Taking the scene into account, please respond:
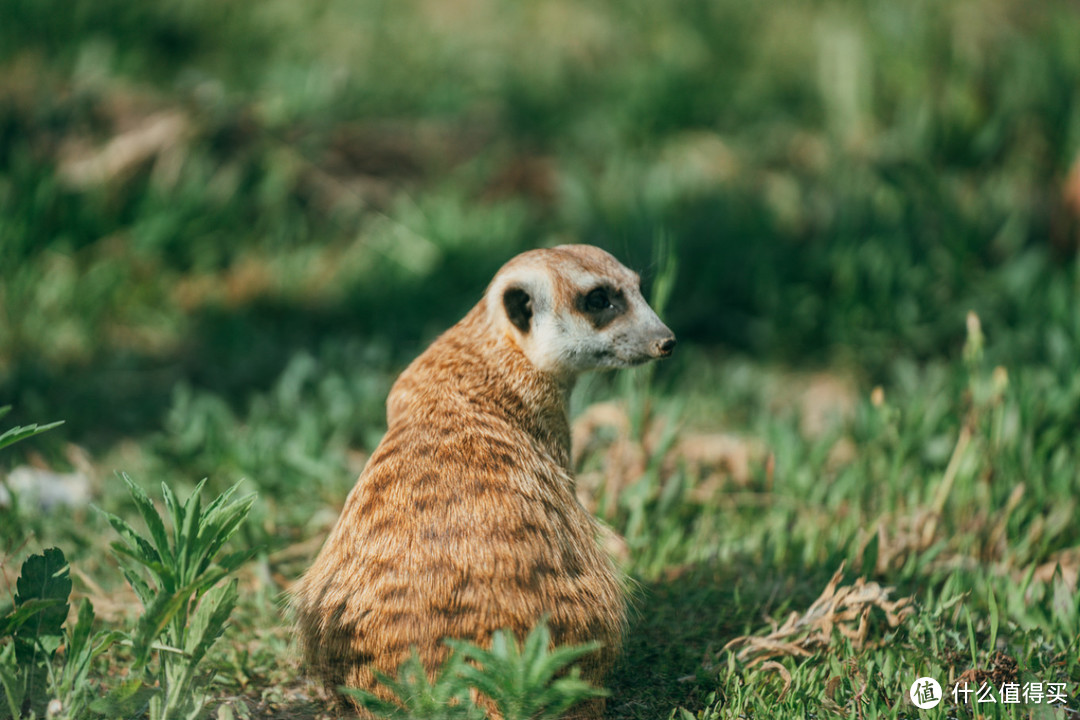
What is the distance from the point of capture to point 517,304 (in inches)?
107

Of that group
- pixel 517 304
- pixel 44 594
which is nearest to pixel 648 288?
pixel 517 304

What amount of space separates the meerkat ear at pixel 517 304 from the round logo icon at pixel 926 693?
4.61 ft

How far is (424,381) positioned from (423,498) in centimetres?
50

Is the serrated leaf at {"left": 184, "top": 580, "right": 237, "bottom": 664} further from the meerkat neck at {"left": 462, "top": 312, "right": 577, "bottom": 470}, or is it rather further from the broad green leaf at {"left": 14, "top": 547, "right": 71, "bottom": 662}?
the meerkat neck at {"left": 462, "top": 312, "right": 577, "bottom": 470}

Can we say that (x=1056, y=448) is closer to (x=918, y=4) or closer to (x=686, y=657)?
(x=686, y=657)

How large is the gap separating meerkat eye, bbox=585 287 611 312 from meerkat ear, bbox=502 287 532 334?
169 mm

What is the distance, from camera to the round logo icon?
7.89 feet

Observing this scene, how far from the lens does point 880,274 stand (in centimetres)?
468

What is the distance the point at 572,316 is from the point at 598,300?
98 millimetres

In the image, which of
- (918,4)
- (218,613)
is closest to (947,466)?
(218,613)

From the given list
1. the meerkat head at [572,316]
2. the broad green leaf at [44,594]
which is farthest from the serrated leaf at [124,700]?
the meerkat head at [572,316]

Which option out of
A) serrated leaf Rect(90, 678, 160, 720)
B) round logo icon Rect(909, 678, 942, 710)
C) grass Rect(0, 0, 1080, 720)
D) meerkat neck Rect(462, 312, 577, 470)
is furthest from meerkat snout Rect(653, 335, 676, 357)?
serrated leaf Rect(90, 678, 160, 720)

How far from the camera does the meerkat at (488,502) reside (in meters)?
2.18

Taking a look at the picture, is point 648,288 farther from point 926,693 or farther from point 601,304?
point 926,693
